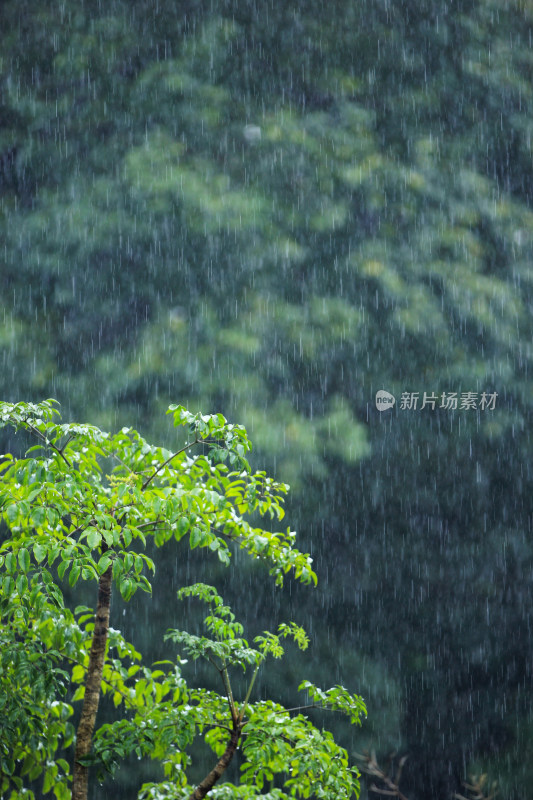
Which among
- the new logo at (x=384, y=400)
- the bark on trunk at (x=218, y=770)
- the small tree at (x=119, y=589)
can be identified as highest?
the new logo at (x=384, y=400)

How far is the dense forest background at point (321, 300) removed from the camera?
4094 millimetres

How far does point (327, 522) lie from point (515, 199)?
2364 mm

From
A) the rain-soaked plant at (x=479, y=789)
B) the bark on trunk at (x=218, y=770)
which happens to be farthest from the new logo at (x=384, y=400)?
the bark on trunk at (x=218, y=770)

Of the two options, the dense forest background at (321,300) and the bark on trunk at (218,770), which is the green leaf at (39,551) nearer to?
the bark on trunk at (218,770)

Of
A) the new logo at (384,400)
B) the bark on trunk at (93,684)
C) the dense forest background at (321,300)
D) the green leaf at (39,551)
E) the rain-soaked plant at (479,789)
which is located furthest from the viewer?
the new logo at (384,400)

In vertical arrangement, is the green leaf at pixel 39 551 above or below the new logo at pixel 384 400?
below

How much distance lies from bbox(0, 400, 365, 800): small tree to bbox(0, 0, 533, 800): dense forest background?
6.41 ft

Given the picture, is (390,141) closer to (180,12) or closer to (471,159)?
(471,159)

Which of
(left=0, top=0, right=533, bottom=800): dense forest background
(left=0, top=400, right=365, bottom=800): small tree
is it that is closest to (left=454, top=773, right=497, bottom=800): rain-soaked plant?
(left=0, top=400, right=365, bottom=800): small tree

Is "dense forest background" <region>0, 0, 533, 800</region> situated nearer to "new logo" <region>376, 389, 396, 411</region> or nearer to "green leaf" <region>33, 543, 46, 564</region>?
"new logo" <region>376, 389, 396, 411</region>

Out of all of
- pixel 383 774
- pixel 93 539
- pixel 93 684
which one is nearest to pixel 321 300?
pixel 383 774

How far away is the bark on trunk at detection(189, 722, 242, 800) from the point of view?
1779mm

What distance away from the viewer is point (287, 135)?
186 inches

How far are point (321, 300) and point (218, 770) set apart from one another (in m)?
3.00
